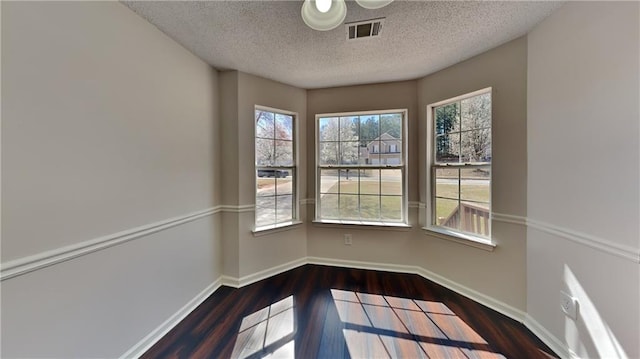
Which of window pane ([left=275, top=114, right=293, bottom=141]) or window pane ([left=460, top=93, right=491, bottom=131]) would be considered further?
window pane ([left=275, top=114, right=293, bottom=141])

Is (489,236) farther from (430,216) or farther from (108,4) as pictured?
(108,4)

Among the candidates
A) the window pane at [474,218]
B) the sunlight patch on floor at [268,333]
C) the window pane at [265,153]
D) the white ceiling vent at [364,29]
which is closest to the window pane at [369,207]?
the window pane at [474,218]

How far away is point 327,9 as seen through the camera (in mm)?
1160

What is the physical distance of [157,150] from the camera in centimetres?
175

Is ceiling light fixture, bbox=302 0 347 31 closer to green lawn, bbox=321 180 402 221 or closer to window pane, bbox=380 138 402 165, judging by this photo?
window pane, bbox=380 138 402 165

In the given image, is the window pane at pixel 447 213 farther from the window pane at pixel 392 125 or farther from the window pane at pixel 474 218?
the window pane at pixel 392 125

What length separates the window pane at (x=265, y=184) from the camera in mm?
2744

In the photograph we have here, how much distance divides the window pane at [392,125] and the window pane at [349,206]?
35.6 inches

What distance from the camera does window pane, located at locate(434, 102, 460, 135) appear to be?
2451 millimetres

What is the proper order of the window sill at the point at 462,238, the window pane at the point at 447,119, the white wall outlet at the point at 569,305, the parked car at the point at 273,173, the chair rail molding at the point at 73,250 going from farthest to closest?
1. the parked car at the point at 273,173
2. the window pane at the point at 447,119
3. the window sill at the point at 462,238
4. the white wall outlet at the point at 569,305
5. the chair rail molding at the point at 73,250

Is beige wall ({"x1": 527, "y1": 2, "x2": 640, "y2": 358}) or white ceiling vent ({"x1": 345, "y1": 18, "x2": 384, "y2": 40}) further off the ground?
white ceiling vent ({"x1": 345, "y1": 18, "x2": 384, "y2": 40})

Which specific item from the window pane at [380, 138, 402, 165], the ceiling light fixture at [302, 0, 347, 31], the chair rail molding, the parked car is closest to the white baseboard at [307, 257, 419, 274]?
the parked car

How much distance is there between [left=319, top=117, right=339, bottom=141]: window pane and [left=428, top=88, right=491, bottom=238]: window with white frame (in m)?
1.12

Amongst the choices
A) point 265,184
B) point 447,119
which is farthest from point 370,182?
point 265,184
